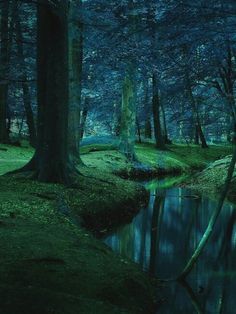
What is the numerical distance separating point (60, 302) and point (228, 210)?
1103 centimetres

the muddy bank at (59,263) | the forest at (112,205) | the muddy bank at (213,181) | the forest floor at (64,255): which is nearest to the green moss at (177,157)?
the muddy bank at (213,181)

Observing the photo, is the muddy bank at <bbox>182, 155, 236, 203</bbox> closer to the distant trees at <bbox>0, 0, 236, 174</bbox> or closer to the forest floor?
the distant trees at <bbox>0, 0, 236, 174</bbox>

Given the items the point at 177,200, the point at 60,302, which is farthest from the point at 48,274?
the point at 177,200

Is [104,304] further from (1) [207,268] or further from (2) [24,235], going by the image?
(1) [207,268]

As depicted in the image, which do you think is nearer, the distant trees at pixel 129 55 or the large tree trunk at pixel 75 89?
the distant trees at pixel 129 55

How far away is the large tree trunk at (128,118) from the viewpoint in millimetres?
25875

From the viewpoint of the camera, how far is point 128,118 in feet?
85.5

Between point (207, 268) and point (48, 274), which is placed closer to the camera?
point (48, 274)

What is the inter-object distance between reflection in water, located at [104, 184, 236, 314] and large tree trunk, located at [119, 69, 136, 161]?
361 inches

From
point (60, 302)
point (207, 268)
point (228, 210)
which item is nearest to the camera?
point (60, 302)

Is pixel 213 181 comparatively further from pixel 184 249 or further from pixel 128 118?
pixel 184 249

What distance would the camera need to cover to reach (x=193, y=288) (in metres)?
8.00

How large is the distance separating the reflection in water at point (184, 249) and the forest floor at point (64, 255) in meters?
0.51

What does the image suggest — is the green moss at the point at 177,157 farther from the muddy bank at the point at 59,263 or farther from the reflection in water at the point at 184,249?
the muddy bank at the point at 59,263
